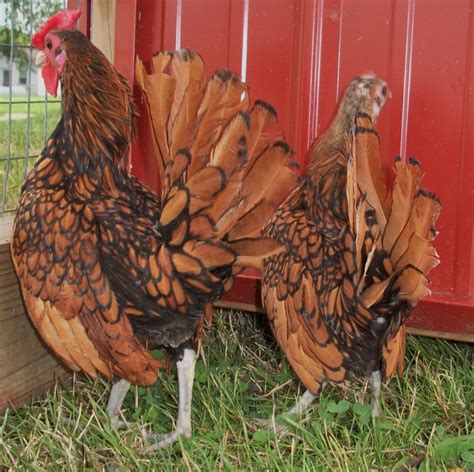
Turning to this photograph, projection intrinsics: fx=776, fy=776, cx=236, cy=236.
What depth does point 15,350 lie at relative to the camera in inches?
103

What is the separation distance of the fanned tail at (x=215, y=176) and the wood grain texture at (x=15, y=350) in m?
0.69

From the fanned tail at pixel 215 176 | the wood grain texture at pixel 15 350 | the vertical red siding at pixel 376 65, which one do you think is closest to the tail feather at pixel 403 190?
the fanned tail at pixel 215 176

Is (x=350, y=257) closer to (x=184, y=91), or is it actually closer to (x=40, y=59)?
(x=184, y=91)

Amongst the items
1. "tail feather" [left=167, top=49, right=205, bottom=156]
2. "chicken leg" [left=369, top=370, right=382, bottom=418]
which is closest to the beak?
"tail feather" [left=167, top=49, right=205, bottom=156]

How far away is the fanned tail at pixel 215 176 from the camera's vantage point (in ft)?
6.97

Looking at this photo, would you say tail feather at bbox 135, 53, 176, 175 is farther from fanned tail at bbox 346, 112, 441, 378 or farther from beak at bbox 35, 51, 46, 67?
fanned tail at bbox 346, 112, 441, 378

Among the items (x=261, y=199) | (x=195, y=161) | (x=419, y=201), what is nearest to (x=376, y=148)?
(x=419, y=201)

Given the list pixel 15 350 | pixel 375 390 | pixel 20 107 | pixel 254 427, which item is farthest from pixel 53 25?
pixel 20 107

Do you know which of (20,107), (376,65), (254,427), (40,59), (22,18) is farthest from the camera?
(20,107)

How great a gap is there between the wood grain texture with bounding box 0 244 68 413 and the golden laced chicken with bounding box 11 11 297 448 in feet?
0.93

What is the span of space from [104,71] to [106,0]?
70cm

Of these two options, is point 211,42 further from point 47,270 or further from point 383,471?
point 383,471

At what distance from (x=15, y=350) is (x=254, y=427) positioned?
33.3 inches

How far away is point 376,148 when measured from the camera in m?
2.17
